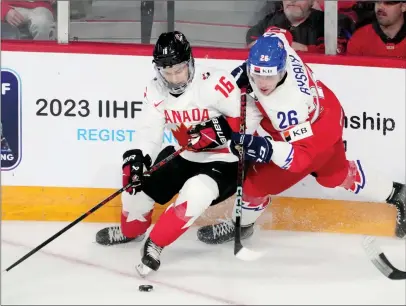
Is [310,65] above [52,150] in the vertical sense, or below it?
above

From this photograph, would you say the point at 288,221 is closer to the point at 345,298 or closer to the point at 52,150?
the point at 345,298

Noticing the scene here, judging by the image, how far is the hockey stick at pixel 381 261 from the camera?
340 cm

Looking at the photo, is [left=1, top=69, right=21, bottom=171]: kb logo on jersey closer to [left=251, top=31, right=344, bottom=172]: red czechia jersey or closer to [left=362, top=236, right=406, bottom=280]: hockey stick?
[left=251, top=31, right=344, bottom=172]: red czechia jersey

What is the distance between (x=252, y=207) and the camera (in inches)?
146

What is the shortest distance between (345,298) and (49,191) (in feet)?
4.82

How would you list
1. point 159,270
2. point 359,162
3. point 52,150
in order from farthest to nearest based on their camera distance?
point 52,150 → point 359,162 → point 159,270

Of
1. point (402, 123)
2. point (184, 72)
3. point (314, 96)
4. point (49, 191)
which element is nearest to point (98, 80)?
point (49, 191)

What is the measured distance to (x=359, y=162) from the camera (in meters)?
3.78

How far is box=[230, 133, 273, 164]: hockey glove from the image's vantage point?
330cm

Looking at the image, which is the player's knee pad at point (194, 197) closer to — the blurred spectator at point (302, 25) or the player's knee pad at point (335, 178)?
the player's knee pad at point (335, 178)

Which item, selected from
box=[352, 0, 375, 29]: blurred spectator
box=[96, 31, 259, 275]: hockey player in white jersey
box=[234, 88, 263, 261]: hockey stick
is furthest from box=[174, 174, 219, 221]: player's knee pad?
box=[352, 0, 375, 29]: blurred spectator

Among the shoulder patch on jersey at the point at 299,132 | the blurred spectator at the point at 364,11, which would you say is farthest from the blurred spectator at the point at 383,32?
the shoulder patch on jersey at the point at 299,132

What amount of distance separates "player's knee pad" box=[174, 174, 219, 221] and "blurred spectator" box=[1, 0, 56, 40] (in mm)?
1109

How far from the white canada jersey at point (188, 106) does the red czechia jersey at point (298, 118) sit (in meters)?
0.11
